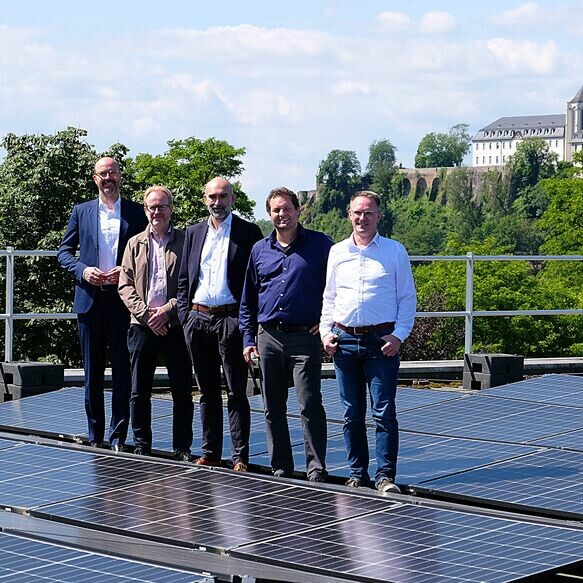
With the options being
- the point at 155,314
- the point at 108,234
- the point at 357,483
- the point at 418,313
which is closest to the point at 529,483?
the point at 357,483

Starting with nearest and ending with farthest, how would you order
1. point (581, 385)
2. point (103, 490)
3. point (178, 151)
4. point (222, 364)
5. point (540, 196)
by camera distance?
point (103, 490) < point (222, 364) < point (581, 385) < point (178, 151) < point (540, 196)

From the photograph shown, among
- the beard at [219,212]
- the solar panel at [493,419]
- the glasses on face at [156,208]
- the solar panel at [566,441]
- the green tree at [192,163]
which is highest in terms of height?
the green tree at [192,163]

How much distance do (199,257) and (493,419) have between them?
8.12 ft

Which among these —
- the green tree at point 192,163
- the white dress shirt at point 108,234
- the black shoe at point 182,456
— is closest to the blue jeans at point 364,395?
the black shoe at point 182,456

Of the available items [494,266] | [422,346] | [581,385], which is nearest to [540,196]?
[494,266]

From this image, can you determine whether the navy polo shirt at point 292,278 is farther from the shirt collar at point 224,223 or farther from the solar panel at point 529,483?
the solar panel at point 529,483

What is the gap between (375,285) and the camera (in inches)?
309

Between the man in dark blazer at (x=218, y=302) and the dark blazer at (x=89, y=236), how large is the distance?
629 millimetres

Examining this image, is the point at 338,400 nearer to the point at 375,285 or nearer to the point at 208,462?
the point at 208,462

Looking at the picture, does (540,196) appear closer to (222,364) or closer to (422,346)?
(422,346)

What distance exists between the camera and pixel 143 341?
9.05m

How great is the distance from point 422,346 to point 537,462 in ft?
131

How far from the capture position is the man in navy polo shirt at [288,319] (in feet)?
27.0

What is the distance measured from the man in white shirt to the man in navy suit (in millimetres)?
1813
